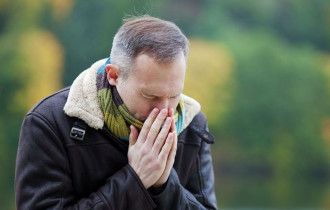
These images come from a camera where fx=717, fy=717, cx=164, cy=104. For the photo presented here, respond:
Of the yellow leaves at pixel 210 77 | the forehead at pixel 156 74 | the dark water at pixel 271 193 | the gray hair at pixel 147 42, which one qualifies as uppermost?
the gray hair at pixel 147 42

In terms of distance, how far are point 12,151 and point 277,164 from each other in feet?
58.3

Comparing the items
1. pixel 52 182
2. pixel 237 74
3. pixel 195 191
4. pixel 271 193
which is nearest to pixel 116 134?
pixel 52 182

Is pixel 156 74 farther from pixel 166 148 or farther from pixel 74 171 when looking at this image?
pixel 74 171

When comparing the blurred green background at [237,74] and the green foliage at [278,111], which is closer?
the blurred green background at [237,74]

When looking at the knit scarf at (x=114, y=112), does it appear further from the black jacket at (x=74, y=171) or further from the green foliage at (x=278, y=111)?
the green foliage at (x=278, y=111)

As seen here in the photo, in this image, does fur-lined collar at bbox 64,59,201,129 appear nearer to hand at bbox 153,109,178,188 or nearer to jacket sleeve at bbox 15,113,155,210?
jacket sleeve at bbox 15,113,155,210

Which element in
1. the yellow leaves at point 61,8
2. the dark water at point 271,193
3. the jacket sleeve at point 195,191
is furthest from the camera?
the yellow leaves at point 61,8

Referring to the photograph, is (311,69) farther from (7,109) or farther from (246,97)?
(7,109)

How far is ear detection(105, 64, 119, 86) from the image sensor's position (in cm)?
299

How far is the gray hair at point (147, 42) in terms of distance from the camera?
2857mm

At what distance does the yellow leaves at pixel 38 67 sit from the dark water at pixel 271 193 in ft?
33.7

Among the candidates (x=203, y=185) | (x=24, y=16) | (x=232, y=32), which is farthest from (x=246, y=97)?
(x=203, y=185)

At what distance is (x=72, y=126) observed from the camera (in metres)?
3.00

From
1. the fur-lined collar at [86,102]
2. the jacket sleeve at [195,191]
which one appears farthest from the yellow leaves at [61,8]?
the fur-lined collar at [86,102]
